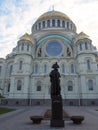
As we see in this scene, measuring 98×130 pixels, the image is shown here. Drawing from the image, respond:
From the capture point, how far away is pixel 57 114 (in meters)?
8.60

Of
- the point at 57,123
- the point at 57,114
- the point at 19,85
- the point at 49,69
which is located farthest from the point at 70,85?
the point at 57,123

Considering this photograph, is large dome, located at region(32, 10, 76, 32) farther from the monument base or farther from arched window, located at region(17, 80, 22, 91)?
the monument base

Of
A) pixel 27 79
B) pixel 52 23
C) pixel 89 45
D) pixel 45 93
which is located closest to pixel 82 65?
pixel 89 45

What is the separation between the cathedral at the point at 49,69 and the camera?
32.5m

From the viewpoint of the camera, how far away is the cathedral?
3253 cm

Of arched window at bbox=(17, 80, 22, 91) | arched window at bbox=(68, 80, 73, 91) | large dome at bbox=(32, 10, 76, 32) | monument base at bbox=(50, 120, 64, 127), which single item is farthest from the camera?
large dome at bbox=(32, 10, 76, 32)

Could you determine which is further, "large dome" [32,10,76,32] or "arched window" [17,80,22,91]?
"large dome" [32,10,76,32]

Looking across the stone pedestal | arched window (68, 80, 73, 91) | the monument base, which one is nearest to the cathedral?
arched window (68, 80, 73, 91)

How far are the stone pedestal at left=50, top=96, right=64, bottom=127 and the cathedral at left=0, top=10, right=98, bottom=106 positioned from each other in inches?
956

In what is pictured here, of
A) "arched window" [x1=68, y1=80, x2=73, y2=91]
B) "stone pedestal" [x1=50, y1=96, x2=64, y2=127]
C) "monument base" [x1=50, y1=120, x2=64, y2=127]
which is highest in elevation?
"arched window" [x1=68, y1=80, x2=73, y2=91]

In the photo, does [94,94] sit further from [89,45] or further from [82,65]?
[89,45]

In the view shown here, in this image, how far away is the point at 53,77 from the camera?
9.73 meters

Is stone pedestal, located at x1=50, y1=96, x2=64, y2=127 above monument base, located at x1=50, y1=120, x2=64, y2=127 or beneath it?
above

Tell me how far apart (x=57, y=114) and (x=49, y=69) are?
2819 centimetres
